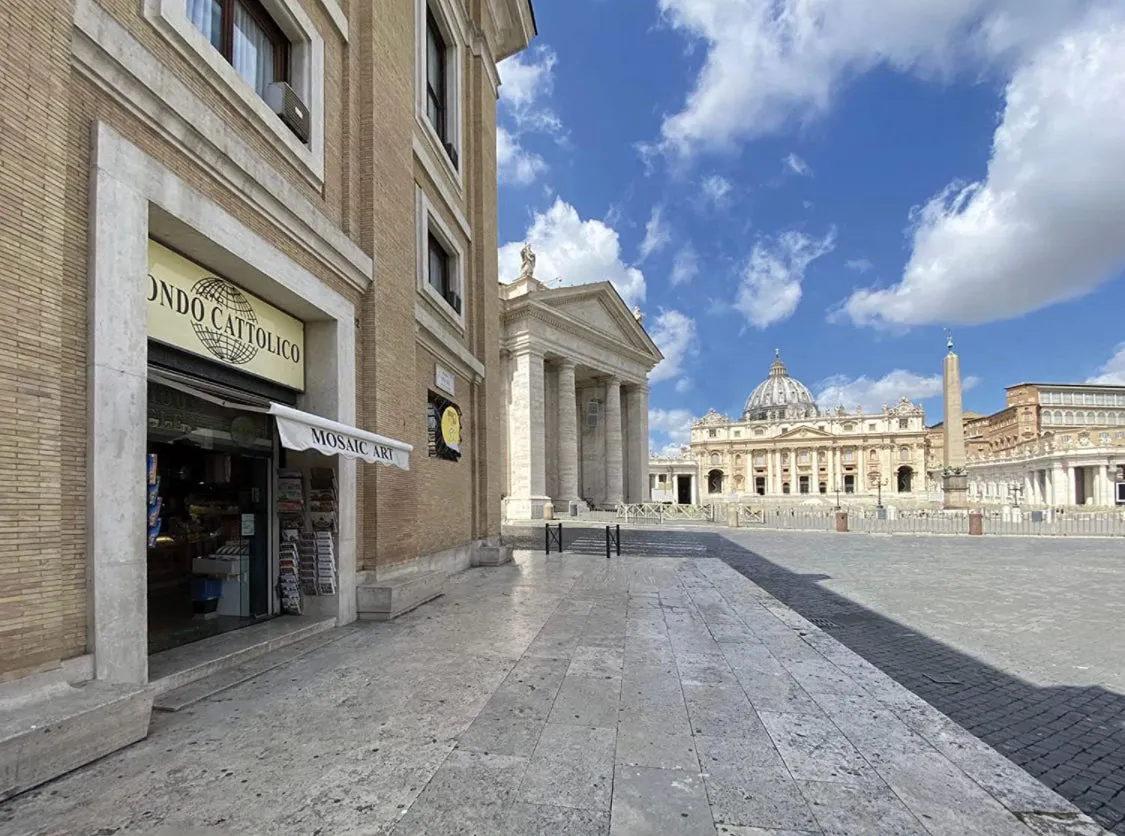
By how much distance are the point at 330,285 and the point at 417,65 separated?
5.88 m

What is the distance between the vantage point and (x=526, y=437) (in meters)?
33.2

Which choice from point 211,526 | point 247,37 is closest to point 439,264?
point 247,37

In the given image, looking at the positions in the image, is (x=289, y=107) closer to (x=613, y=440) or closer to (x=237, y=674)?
(x=237, y=674)

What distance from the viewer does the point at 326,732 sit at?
3.88 meters

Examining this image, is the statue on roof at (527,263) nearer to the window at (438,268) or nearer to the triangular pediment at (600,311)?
the triangular pediment at (600,311)

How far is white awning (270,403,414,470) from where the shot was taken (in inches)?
215

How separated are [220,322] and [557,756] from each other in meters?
5.26

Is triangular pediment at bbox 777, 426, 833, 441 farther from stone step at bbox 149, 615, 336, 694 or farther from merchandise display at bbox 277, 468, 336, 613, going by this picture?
stone step at bbox 149, 615, 336, 694

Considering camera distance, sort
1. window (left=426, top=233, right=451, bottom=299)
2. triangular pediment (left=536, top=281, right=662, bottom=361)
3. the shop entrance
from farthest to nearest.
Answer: triangular pediment (left=536, top=281, right=662, bottom=361) < window (left=426, top=233, right=451, bottom=299) < the shop entrance

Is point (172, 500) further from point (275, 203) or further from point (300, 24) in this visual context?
point (300, 24)

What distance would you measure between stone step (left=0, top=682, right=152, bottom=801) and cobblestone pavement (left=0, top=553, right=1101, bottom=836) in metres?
0.10

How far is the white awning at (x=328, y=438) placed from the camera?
5461 millimetres

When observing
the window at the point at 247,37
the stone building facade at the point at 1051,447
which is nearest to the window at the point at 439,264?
the window at the point at 247,37

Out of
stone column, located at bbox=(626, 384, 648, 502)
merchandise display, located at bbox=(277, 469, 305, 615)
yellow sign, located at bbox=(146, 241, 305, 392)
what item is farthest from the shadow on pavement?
stone column, located at bbox=(626, 384, 648, 502)
